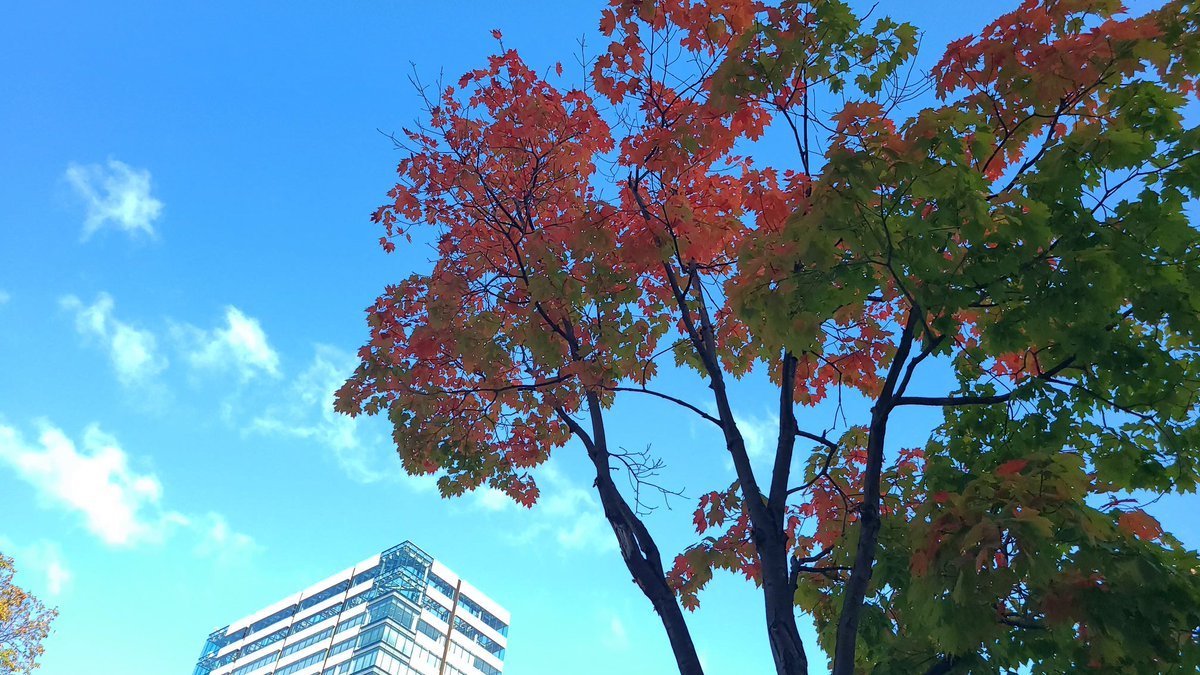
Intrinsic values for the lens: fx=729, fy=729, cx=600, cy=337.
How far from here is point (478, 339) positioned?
8.53 m

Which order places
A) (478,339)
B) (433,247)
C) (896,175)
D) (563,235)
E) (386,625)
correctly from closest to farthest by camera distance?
(896,175) < (563,235) < (478,339) < (433,247) < (386,625)

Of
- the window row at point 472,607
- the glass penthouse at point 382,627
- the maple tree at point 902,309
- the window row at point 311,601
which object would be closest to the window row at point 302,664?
the glass penthouse at point 382,627

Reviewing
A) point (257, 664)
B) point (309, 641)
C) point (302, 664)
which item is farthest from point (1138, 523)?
point (257, 664)

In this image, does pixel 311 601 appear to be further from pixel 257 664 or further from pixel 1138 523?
pixel 1138 523

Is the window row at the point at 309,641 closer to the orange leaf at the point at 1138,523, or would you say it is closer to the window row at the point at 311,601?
the window row at the point at 311,601

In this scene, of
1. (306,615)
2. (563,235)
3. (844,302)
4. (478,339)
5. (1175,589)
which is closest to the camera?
(1175,589)

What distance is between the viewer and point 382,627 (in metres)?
83.5

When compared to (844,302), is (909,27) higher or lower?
higher

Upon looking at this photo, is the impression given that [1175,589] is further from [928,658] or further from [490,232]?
[490,232]

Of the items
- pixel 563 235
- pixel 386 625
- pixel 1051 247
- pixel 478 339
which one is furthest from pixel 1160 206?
pixel 386 625

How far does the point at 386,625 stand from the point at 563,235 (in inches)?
3396

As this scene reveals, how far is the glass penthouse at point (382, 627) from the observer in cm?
8469

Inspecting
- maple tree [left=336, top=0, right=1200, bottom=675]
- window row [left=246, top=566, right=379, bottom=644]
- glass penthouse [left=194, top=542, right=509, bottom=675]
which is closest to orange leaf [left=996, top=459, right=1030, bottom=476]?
maple tree [left=336, top=0, right=1200, bottom=675]

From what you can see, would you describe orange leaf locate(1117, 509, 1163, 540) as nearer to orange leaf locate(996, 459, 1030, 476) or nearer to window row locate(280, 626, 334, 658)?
orange leaf locate(996, 459, 1030, 476)
